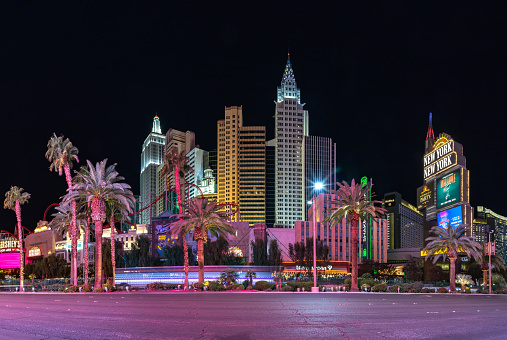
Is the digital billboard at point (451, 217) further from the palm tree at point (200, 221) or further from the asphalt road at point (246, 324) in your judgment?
the asphalt road at point (246, 324)

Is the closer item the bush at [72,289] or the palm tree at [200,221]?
the bush at [72,289]

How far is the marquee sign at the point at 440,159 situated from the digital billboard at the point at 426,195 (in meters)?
1.91

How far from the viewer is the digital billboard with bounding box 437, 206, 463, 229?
86750mm

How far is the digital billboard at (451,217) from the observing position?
8675 centimetres

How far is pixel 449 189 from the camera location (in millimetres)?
91250

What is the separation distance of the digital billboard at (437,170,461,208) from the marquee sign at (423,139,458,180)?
189cm

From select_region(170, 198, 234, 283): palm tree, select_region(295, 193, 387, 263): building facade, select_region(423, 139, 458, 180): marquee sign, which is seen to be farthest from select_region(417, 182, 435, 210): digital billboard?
select_region(295, 193, 387, 263): building facade

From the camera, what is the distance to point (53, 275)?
355ft

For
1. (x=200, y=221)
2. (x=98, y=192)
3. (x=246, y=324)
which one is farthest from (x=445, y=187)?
(x=246, y=324)

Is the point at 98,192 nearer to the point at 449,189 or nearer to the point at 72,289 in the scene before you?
the point at 72,289

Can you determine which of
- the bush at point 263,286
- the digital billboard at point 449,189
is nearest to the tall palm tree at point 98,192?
the bush at point 263,286

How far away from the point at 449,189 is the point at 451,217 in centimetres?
518

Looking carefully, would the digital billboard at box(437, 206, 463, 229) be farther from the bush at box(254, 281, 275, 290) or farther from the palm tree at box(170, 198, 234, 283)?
the palm tree at box(170, 198, 234, 283)

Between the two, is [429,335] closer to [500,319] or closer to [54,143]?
[500,319]
